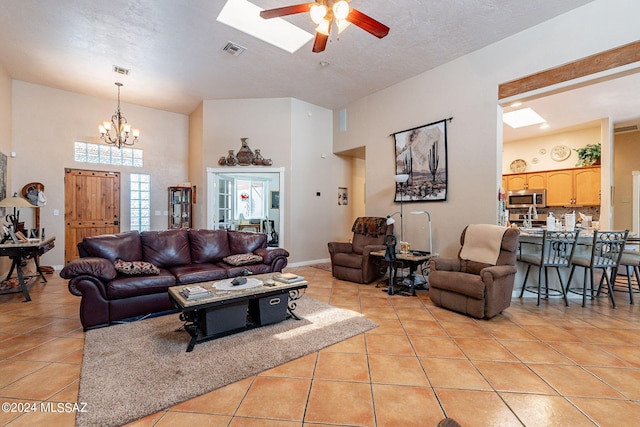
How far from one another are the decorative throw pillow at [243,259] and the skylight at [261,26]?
9.97ft

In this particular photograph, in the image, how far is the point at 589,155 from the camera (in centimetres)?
623

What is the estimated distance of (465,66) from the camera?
4.34 metres

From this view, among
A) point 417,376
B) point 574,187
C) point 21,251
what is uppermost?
point 574,187

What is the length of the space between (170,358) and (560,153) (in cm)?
856

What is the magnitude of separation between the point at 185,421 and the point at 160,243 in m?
2.73

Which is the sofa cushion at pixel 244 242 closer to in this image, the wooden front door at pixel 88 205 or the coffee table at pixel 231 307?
the coffee table at pixel 231 307

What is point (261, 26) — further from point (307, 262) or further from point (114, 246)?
point (307, 262)

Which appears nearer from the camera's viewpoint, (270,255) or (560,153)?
(270,255)

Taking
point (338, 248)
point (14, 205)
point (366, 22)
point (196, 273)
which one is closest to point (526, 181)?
point (338, 248)

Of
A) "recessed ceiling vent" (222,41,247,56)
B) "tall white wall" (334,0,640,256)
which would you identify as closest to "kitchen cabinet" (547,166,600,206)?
"tall white wall" (334,0,640,256)

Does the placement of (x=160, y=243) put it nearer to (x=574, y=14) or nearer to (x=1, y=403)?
(x=1, y=403)

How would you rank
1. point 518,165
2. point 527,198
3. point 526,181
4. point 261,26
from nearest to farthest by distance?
point 261,26
point 527,198
point 526,181
point 518,165

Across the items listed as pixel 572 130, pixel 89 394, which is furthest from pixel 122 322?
pixel 572 130

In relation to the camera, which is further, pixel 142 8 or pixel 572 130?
pixel 572 130
